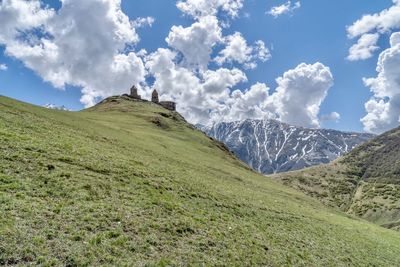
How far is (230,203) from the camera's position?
114 ft

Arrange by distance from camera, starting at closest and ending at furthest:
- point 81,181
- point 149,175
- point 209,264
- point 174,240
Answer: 1. point 209,264
2. point 174,240
3. point 81,181
4. point 149,175

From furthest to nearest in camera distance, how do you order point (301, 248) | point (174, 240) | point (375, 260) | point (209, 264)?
point (375, 260), point (301, 248), point (174, 240), point (209, 264)

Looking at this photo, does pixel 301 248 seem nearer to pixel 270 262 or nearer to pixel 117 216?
pixel 270 262

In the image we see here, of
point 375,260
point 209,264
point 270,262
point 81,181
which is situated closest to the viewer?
point 209,264

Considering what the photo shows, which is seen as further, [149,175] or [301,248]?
[149,175]

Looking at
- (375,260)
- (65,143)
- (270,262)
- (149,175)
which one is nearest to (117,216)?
(270,262)

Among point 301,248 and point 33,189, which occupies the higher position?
point 33,189

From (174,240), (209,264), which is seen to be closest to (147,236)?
(174,240)

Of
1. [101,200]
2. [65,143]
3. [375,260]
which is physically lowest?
[375,260]

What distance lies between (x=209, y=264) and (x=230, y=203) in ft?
54.3

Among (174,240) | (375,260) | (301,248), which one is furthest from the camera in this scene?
(375,260)

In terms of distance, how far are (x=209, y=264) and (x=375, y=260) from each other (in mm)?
21469

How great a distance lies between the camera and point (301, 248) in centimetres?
2750

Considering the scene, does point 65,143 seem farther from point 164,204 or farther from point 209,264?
point 209,264
